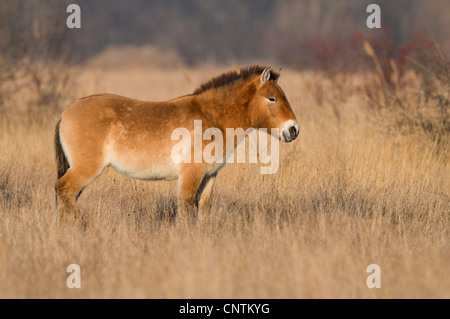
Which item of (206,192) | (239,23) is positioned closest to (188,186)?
(206,192)

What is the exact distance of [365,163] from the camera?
8.73 m

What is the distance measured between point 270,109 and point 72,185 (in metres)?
2.24

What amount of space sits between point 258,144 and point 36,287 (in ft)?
15.7

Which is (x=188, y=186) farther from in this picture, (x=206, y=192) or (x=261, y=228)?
(x=261, y=228)

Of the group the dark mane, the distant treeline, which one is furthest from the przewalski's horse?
the distant treeline

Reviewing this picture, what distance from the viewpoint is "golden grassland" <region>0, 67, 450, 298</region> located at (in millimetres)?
5035

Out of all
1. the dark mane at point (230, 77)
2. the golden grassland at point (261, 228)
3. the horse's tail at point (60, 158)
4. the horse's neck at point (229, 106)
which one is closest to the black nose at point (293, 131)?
the horse's neck at point (229, 106)

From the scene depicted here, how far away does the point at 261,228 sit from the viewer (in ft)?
20.8

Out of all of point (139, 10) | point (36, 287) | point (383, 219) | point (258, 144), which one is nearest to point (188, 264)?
point (36, 287)

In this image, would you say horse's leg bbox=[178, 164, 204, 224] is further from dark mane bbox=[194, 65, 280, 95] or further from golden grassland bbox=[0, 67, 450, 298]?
dark mane bbox=[194, 65, 280, 95]

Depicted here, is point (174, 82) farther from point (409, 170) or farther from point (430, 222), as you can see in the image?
point (430, 222)

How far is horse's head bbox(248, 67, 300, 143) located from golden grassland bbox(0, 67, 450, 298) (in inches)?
35.5

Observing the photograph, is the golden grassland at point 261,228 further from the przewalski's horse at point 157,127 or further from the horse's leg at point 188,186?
the przewalski's horse at point 157,127
